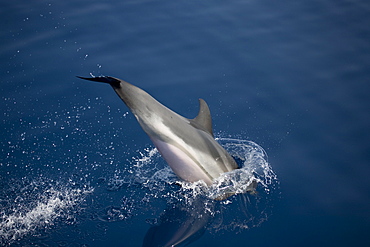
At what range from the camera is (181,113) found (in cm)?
791

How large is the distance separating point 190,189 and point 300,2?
27.1 feet

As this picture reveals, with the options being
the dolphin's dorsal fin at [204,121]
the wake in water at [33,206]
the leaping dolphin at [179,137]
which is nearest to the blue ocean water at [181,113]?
the wake in water at [33,206]

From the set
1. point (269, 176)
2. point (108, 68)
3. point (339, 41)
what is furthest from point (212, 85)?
point (339, 41)

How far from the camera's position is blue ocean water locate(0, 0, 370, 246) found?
18.3ft

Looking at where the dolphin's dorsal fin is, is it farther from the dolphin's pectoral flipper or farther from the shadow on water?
the shadow on water

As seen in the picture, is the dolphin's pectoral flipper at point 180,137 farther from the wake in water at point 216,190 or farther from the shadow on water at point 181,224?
the shadow on water at point 181,224

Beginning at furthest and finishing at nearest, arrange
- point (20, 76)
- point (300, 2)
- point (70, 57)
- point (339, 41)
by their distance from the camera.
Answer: point (300, 2) → point (339, 41) → point (70, 57) → point (20, 76)

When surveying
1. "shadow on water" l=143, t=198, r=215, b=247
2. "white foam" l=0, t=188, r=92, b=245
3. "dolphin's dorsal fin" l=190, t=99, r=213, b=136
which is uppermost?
"dolphin's dorsal fin" l=190, t=99, r=213, b=136

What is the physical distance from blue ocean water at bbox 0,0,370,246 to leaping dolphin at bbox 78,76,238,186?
45 centimetres

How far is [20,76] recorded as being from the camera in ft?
28.6

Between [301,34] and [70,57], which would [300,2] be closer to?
[301,34]

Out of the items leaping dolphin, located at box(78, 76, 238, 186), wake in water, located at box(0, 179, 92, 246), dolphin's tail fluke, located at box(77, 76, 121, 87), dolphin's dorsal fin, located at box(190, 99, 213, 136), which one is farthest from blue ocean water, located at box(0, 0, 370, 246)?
dolphin's tail fluke, located at box(77, 76, 121, 87)

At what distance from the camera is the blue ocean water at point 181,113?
5.59m

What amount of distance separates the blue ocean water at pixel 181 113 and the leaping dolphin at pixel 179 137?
0.45 metres
